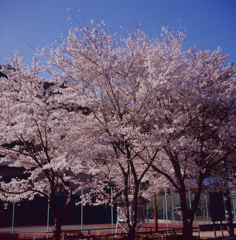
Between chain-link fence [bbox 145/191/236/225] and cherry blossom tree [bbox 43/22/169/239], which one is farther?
chain-link fence [bbox 145/191/236/225]

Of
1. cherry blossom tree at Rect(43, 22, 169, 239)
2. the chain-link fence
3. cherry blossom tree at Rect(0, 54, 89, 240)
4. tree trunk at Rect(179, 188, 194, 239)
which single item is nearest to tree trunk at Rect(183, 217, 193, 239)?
tree trunk at Rect(179, 188, 194, 239)

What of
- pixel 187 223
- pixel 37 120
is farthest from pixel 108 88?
pixel 187 223

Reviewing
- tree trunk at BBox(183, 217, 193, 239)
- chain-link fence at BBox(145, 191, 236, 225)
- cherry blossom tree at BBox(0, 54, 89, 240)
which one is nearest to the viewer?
cherry blossom tree at BBox(0, 54, 89, 240)

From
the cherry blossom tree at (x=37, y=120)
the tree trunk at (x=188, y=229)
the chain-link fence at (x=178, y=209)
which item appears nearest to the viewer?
the cherry blossom tree at (x=37, y=120)

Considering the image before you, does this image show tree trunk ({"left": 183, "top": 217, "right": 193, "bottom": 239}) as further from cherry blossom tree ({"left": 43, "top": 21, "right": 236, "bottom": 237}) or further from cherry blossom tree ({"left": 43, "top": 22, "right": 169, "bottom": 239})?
cherry blossom tree ({"left": 43, "top": 22, "right": 169, "bottom": 239})

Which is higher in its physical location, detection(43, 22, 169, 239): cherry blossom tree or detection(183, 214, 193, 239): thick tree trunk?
detection(43, 22, 169, 239): cherry blossom tree

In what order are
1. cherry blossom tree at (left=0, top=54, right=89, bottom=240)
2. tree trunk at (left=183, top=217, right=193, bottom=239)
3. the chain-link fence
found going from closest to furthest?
cherry blossom tree at (left=0, top=54, right=89, bottom=240), tree trunk at (left=183, top=217, right=193, bottom=239), the chain-link fence

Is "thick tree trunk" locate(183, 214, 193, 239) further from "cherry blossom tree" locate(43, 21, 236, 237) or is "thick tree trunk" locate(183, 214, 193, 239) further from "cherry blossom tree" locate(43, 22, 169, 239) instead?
"cherry blossom tree" locate(43, 22, 169, 239)

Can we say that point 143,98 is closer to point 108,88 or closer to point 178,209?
point 108,88

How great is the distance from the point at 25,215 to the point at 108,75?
70.5 ft

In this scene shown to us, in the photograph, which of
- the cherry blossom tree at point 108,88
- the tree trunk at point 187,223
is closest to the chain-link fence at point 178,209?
the tree trunk at point 187,223

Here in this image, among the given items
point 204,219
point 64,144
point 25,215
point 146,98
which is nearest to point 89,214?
point 25,215

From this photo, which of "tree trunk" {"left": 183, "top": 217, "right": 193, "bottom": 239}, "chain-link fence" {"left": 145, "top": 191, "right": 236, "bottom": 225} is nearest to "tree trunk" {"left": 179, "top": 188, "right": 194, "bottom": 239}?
"tree trunk" {"left": 183, "top": 217, "right": 193, "bottom": 239}

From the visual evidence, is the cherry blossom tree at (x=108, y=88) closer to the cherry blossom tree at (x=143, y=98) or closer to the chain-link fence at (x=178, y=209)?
the cherry blossom tree at (x=143, y=98)
